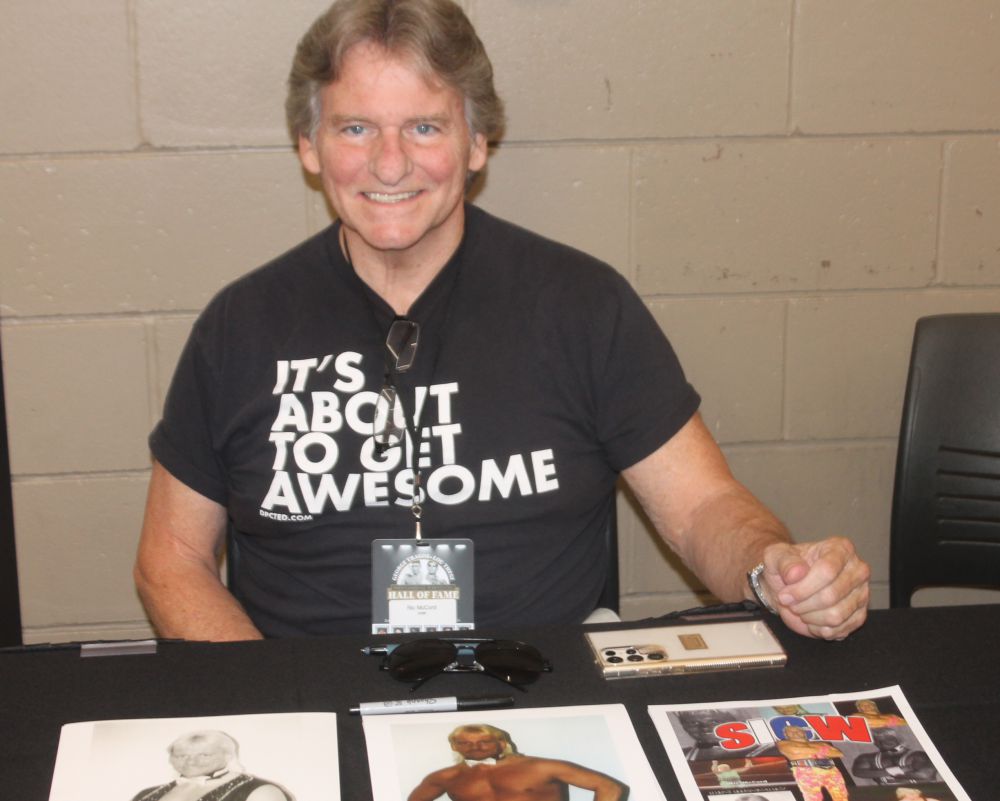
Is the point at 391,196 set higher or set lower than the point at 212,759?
higher

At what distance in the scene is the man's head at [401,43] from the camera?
1.61 metres

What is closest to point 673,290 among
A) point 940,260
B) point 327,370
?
point 940,260

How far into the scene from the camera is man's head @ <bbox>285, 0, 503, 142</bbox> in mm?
1609

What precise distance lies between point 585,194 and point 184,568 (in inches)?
40.0

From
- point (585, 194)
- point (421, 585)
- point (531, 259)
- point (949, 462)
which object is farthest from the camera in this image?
point (585, 194)

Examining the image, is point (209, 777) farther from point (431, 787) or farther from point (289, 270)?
point (289, 270)

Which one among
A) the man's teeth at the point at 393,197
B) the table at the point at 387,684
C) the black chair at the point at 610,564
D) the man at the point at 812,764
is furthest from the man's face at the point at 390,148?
the man at the point at 812,764

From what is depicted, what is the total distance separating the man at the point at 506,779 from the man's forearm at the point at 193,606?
683mm

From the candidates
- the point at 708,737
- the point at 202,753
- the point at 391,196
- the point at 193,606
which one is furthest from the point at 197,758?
the point at 391,196

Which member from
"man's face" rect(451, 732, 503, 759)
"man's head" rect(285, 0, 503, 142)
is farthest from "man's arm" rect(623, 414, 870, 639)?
"man's head" rect(285, 0, 503, 142)

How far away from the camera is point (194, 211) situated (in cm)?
209

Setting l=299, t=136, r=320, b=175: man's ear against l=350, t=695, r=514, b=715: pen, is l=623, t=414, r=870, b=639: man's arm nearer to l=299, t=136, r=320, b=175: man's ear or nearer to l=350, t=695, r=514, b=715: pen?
l=350, t=695, r=514, b=715: pen

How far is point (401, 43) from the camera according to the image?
1604 millimetres

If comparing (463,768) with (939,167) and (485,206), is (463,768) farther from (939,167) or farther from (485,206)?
(939,167)
